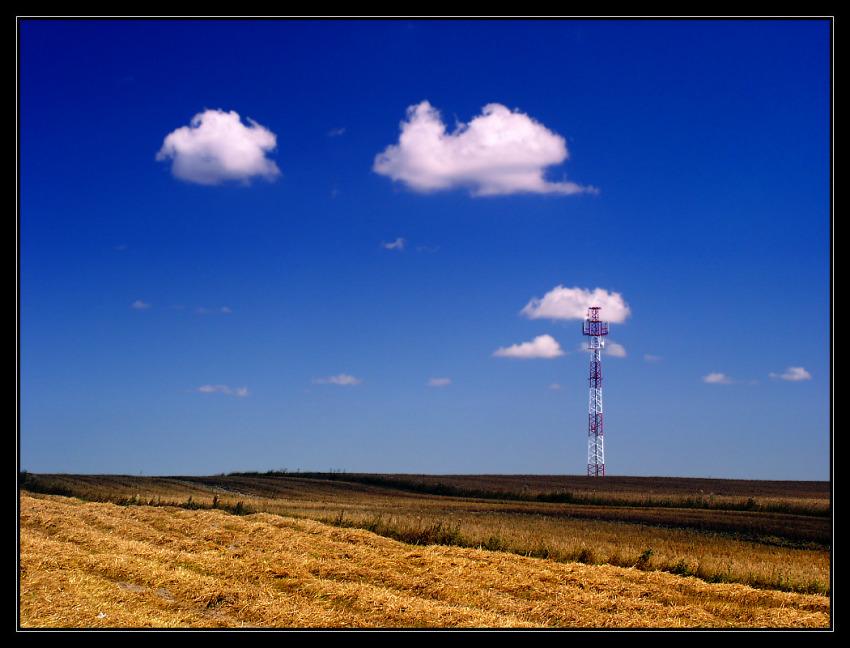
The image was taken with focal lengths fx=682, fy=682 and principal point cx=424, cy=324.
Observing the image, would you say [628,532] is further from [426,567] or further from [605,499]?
[605,499]

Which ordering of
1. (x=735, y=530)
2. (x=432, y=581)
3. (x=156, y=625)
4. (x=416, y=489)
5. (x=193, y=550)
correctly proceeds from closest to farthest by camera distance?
1. (x=156, y=625)
2. (x=432, y=581)
3. (x=193, y=550)
4. (x=735, y=530)
5. (x=416, y=489)

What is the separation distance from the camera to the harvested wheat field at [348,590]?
1152 cm

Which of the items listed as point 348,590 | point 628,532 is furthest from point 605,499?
point 348,590

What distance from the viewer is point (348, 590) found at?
43.6 feet

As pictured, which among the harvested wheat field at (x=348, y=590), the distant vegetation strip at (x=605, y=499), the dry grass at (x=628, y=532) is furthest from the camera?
the distant vegetation strip at (x=605, y=499)

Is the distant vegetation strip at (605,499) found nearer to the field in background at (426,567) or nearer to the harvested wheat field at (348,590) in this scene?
the field in background at (426,567)

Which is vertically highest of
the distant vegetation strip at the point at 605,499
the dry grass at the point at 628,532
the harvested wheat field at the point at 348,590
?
the harvested wheat field at the point at 348,590

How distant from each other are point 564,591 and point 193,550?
9.97 metres

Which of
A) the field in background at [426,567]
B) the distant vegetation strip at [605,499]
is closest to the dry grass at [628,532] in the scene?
the field in background at [426,567]

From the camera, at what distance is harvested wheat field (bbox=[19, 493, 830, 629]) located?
11.5m
